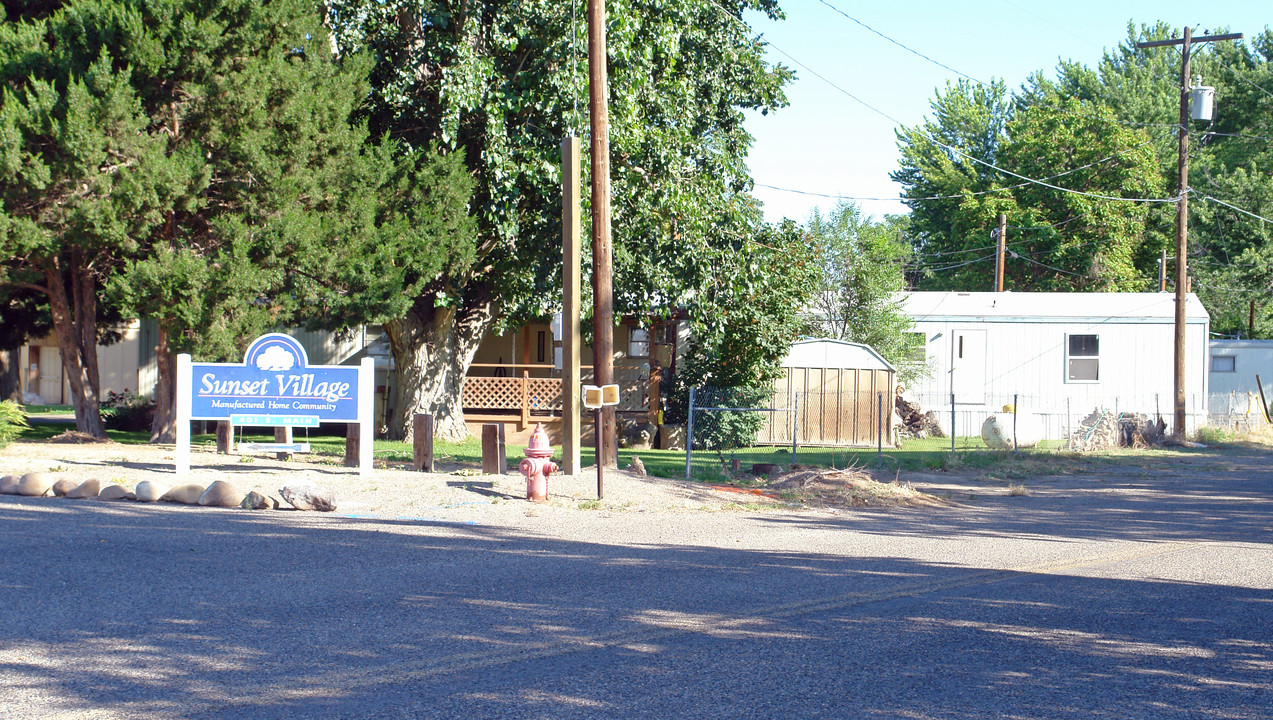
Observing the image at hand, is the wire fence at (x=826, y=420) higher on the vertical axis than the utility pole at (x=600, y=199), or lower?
lower

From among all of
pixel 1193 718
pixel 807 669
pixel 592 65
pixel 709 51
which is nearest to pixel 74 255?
pixel 592 65

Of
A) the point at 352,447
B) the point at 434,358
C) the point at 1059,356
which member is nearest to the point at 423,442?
the point at 352,447

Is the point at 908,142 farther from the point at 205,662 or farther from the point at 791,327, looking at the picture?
the point at 205,662

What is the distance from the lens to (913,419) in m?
28.7

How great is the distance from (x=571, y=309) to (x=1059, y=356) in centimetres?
1936

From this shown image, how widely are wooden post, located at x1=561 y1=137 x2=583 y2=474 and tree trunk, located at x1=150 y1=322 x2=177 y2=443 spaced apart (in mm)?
7872

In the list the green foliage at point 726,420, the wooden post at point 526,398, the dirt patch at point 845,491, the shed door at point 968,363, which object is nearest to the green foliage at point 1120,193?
the shed door at point 968,363

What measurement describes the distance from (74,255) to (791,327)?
14.6 metres

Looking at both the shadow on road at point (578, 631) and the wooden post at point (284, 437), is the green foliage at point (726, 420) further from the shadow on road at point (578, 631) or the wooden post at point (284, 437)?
the shadow on road at point (578, 631)

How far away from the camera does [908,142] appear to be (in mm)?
56281

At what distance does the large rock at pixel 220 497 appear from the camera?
11.8m

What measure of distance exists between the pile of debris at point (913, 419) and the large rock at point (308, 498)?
61.6ft

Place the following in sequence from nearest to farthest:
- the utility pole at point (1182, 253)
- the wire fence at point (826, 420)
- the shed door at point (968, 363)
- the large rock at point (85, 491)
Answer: the large rock at point (85, 491) < the wire fence at point (826, 420) < the utility pole at point (1182, 253) < the shed door at point (968, 363)

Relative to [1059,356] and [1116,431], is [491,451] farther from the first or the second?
[1059,356]
